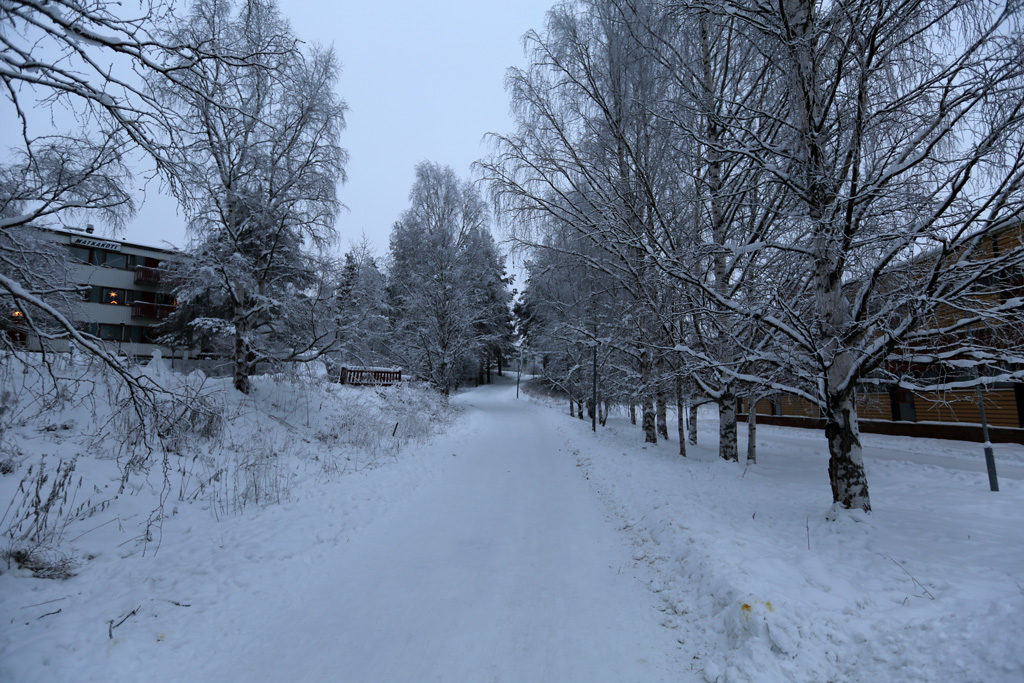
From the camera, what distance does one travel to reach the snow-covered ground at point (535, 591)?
2.67 meters

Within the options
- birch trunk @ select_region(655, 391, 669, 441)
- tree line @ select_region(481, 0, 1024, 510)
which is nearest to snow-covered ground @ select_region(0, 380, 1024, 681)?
tree line @ select_region(481, 0, 1024, 510)

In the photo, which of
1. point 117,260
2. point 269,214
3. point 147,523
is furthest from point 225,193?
point 117,260

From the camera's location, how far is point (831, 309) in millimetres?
4809

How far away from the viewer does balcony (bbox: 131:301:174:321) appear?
27.4 metres

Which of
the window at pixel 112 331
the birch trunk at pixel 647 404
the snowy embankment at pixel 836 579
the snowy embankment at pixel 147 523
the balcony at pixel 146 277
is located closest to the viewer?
the snowy embankment at pixel 836 579

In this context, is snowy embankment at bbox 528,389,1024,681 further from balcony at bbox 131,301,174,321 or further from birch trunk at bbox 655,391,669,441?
balcony at bbox 131,301,174,321

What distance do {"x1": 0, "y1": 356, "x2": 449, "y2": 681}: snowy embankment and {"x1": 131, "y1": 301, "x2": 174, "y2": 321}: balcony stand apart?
→ 77.3 ft

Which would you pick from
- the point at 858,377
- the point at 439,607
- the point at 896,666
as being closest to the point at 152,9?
the point at 439,607

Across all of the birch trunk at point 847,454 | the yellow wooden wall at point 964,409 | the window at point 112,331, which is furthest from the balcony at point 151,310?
the birch trunk at point 847,454

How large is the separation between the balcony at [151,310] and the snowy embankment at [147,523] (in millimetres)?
23549

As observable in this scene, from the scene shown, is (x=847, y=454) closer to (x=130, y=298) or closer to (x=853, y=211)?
(x=853, y=211)

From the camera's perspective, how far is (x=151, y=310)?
27.7m

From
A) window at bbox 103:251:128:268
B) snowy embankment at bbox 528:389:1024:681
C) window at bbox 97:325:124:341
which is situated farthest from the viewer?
window at bbox 97:325:124:341

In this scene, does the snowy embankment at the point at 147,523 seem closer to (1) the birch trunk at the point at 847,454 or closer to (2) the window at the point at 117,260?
(1) the birch trunk at the point at 847,454
